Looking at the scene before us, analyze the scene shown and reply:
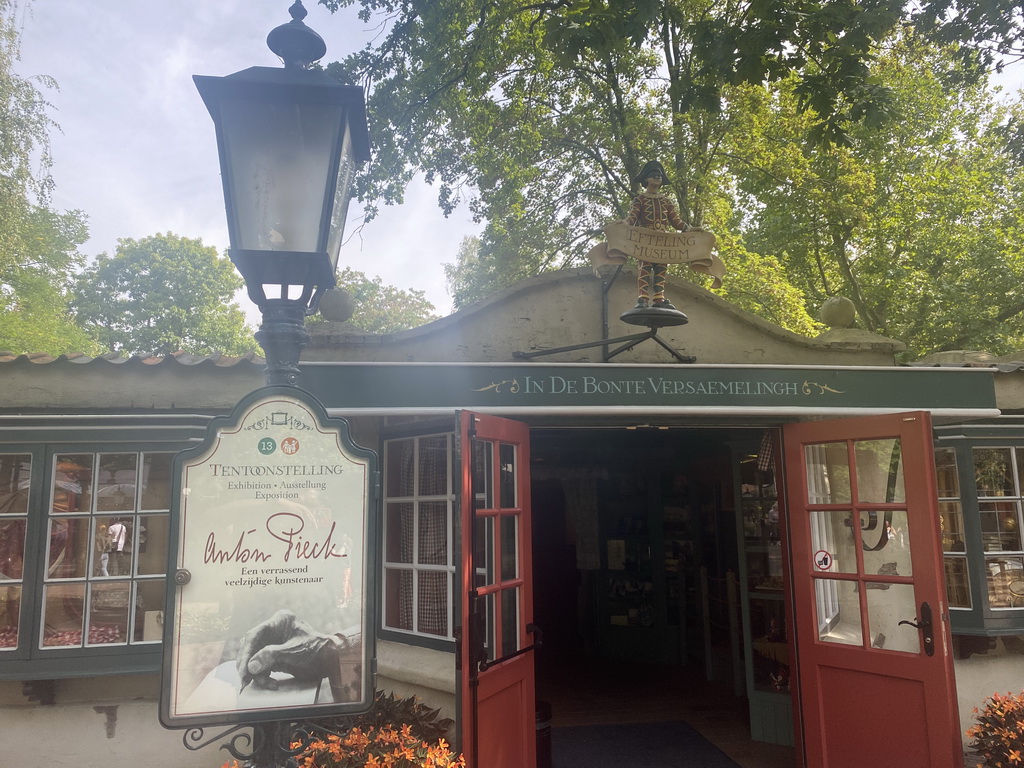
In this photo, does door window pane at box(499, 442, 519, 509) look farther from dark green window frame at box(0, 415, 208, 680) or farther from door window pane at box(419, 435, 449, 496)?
dark green window frame at box(0, 415, 208, 680)

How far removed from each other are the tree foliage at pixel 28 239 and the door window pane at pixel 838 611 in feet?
70.5

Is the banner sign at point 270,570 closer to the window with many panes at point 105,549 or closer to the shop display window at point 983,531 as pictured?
the window with many panes at point 105,549

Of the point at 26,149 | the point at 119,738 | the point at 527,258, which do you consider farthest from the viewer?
the point at 26,149

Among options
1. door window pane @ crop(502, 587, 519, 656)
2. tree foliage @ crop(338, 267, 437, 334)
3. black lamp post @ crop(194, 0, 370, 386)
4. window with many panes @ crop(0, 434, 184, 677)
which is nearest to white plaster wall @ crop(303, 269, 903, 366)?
window with many panes @ crop(0, 434, 184, 677)

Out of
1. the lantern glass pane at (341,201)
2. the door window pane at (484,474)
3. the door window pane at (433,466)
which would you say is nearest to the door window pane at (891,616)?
the door window pane at (484,474)

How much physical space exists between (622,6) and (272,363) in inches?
160

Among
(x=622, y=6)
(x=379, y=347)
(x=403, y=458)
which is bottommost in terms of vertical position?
(x=403, y=458)

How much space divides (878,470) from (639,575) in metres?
4.84

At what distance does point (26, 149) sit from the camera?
62.9 feet

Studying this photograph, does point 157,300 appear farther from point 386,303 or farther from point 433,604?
point 433,604

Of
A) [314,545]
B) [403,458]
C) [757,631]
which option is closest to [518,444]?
[403,458]

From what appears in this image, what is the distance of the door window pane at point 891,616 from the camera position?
454 cm

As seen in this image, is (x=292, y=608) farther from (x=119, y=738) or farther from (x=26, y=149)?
A: (x=26, y=149)

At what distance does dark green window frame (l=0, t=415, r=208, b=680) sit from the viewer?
4.61 meters
